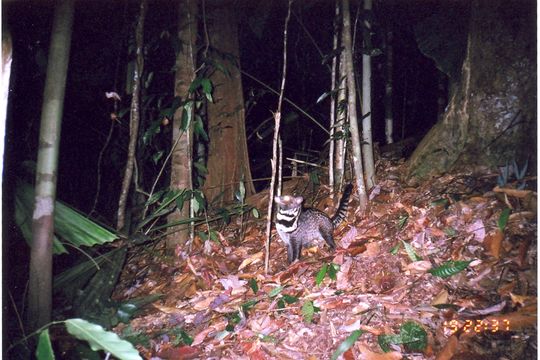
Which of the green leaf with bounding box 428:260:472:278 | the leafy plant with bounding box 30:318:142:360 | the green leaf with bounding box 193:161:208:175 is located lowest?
the green leaf with bounding box 428:260:472:278

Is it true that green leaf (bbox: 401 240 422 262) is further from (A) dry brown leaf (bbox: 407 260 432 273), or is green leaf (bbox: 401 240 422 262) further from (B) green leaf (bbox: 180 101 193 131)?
(B) green leaf (bbox: 180 101 193 131)

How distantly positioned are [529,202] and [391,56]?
5.38 meters

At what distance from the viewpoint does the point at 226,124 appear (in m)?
5.98

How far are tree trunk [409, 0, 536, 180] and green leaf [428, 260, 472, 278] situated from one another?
4.74 ft

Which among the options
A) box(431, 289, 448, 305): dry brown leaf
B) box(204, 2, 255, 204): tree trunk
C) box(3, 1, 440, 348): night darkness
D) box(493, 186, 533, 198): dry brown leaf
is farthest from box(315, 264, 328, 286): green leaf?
box(3, 1, 440, 348): night darkness

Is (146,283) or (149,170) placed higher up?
(149,170)

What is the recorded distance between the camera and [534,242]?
137 inches

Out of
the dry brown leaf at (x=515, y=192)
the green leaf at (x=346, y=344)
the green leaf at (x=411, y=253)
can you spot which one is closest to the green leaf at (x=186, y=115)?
the green leaf at (x=411, y=253)

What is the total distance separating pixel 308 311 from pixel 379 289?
2.23 ft

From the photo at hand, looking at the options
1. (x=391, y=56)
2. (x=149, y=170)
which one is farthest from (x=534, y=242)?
(x=149, y=170)

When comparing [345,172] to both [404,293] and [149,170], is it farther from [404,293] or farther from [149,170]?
[149,170]

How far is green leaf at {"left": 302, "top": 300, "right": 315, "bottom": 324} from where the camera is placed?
3.55 meters

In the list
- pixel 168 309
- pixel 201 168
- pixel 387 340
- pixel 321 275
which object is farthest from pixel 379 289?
pixel 201 168

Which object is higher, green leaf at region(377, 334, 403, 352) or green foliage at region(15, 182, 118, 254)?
green foliage at region(15, 182, 118, 254)
